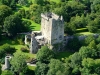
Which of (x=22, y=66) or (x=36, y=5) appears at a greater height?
(x=36, y=5)

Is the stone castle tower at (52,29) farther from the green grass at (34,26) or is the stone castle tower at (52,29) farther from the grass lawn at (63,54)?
the green grass at (34,26)

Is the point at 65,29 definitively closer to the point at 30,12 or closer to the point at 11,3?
the point at 30,12

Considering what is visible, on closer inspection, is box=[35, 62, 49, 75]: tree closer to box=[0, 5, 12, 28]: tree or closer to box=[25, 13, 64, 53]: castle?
box=[25, 13, 64, 53]: castle

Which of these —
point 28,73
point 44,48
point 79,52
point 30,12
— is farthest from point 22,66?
point 30,12

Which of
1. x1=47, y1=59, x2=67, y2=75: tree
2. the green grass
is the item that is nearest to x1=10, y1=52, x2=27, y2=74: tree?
x1=47, y1=59, x2=67, y2=75: tree

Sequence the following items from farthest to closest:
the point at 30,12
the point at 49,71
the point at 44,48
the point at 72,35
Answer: the point at 30,12 → the point at 72,35 → the point at 44,48 → the point at 49,71

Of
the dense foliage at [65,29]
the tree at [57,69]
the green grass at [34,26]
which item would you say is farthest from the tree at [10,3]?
the tree at [57,69]

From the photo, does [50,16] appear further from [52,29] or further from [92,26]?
[92,26]

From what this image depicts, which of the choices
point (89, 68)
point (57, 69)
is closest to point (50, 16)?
point (57, 69)
